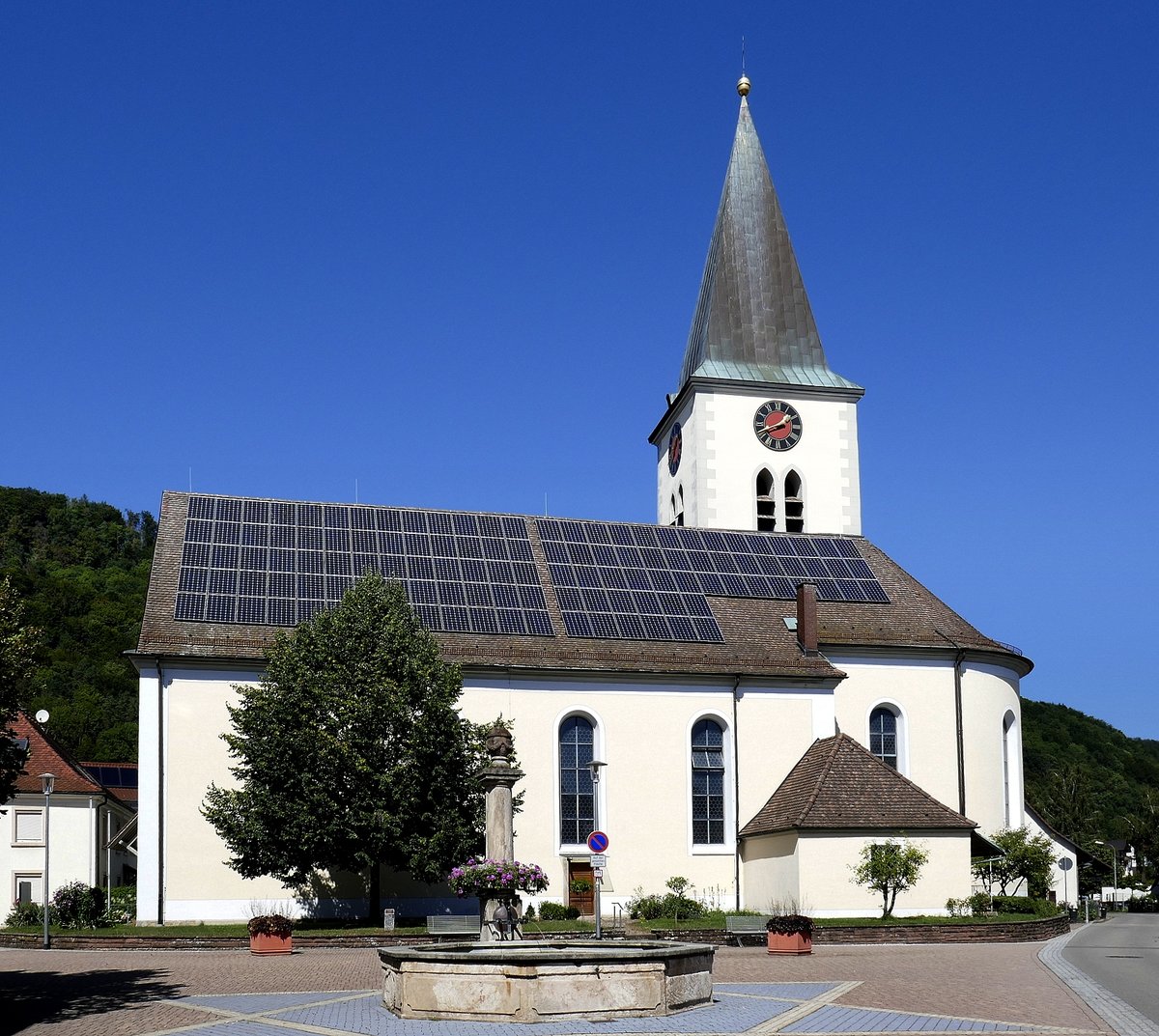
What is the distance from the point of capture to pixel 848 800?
3934 centimetres

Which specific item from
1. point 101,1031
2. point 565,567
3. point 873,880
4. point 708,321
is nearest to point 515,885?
point 101,1031

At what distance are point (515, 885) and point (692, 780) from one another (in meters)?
16.0

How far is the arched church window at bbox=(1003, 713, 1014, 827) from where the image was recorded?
155 ft

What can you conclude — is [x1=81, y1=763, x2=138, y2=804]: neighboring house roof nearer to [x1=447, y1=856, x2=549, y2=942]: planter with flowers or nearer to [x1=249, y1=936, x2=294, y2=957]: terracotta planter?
[x1=249, y1=936, x2=294, y2=957]: terracotta planter

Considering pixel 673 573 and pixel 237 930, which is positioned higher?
pixel 673 573

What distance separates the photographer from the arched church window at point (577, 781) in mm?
41344

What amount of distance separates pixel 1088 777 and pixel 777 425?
57706mm

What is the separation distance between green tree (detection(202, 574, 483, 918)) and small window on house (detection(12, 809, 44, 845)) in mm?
17139

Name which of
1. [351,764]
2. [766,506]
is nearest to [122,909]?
[351,764]

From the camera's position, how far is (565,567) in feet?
154

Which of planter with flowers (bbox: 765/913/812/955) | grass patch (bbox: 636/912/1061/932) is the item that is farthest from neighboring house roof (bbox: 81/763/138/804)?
planter with flowers (bbox: 765/913/812/955)

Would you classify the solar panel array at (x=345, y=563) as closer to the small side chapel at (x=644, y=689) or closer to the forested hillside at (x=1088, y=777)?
the small side chapel at (x=644, y=689)

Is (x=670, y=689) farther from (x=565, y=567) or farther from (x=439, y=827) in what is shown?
(x=439, y=827)

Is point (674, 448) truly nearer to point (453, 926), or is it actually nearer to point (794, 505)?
point (794, 505)
